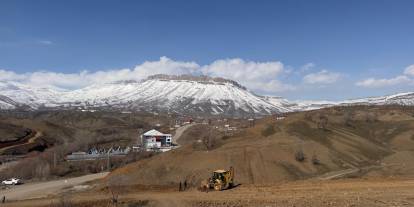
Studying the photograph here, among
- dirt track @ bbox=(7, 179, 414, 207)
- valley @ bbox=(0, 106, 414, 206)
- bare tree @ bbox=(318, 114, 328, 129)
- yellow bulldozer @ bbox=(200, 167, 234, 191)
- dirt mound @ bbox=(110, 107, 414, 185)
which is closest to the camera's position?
dirt track @ bbox=(7, 179, 414, 207)

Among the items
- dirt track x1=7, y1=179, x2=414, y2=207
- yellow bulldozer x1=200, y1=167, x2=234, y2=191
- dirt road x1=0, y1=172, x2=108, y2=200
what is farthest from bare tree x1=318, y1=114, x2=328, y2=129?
yellow bulldozer x1=200, y1=167, x2=234, y2=191

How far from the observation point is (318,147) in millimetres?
88938

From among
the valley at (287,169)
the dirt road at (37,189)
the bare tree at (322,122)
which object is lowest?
the dirt road at (37,189)

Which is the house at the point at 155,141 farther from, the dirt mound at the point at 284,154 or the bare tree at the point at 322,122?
the bare tree at the point at 322,122

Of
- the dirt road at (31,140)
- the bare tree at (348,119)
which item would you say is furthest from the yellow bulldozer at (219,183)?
the dirt road at (31,140)

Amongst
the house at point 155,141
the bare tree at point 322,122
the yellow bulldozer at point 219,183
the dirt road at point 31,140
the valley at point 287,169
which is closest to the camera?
the valley at point 287,169

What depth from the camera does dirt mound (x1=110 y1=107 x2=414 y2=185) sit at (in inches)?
2724

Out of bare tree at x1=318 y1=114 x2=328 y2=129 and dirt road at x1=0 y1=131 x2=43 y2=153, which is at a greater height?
bare tree at x1=318 y1=114 x2=328 y2=129

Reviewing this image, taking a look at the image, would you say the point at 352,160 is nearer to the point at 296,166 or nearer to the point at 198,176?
the point at 296,166

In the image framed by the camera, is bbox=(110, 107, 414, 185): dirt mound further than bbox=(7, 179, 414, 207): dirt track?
Yes

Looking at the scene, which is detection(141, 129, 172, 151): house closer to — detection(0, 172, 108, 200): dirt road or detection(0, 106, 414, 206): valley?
detection(0, 106, 414, 206): valley

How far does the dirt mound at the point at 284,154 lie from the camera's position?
227 feet

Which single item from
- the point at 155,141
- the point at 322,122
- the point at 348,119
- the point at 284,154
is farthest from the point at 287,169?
the point at 155,141

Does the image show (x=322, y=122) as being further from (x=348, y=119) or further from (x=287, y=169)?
(x=287, y=169)
